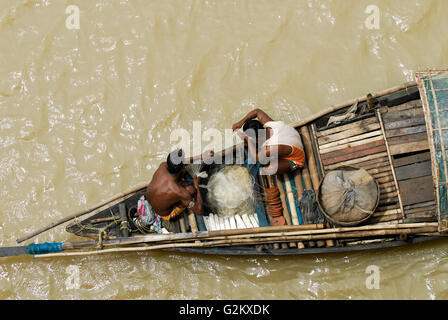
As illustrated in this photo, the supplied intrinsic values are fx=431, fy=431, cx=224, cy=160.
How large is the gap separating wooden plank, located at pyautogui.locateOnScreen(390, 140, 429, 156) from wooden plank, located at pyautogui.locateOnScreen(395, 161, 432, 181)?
184 mm

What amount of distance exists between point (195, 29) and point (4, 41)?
3.48m

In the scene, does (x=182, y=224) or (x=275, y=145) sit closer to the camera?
(x=275, y=145)

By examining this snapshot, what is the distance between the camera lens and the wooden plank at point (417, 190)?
17.3ft

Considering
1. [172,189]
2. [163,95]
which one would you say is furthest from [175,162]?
[163,95]

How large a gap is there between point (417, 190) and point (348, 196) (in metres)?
0.93

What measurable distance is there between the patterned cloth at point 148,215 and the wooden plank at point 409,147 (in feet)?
10.5

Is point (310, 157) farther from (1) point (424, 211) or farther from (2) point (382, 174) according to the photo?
(1) point (424, 211)

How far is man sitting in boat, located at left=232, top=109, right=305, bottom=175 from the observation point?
526 cm

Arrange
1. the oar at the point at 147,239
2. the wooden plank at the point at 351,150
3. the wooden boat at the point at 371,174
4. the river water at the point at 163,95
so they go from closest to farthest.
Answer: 1. the wooden boat at the point at 371,174
2. the oar at the point at 147,239
3. the wooden plank at the point at 351,150
4. the river water at the point at 163,95

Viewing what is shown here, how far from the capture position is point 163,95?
23.6ft

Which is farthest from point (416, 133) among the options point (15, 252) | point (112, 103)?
point (15, 252)

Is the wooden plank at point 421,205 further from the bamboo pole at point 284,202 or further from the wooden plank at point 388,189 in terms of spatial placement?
the bamboo pole at point 284,202

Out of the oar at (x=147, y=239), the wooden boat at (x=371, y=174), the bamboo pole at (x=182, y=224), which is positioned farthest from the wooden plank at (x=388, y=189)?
the bamboo pole at (x=182, y=224)

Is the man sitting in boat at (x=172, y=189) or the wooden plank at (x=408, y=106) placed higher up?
the wooden plank at (x=408, y=106)
